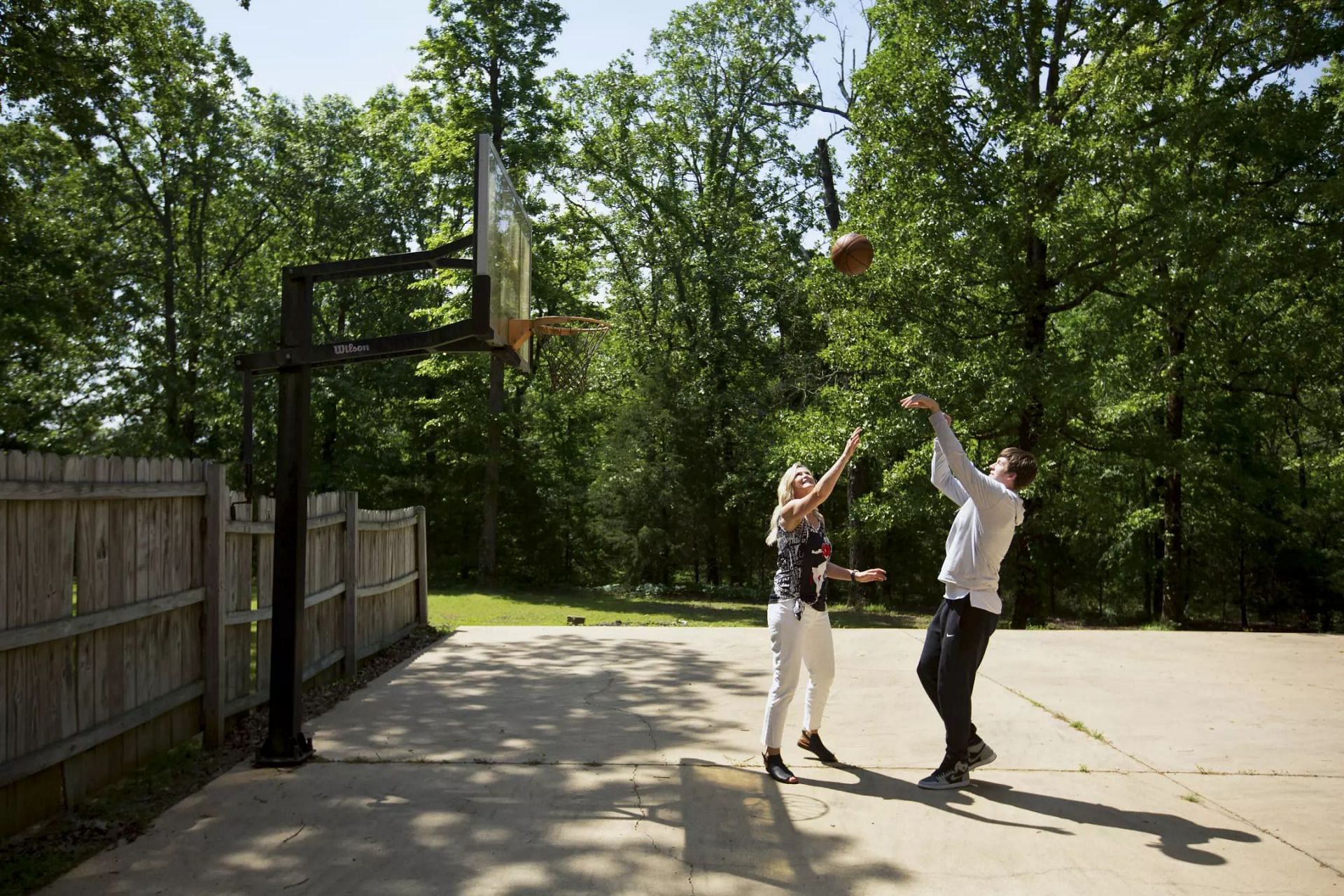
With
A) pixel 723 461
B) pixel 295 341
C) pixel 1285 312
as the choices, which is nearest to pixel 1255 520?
pixel 1285 312

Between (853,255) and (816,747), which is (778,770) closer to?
(816,747)

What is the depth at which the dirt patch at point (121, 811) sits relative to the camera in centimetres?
475

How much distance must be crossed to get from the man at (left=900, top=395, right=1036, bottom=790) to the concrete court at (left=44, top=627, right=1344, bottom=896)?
1.19 feet

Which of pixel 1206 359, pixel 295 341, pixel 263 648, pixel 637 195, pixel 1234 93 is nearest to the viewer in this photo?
pixel 295 341

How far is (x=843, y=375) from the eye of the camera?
2686cm

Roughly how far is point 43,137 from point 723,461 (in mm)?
17801

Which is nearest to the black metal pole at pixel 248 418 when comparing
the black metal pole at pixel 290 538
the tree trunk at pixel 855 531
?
the black metal pole at pixel 290 538

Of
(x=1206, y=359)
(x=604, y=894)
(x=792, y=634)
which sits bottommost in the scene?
(x=604, y=894)

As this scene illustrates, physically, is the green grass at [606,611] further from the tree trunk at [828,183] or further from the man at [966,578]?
the tree trunk at [828,183]

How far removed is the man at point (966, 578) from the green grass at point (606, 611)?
32.5ft

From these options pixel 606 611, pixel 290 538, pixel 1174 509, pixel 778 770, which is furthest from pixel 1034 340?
pixel 290 538

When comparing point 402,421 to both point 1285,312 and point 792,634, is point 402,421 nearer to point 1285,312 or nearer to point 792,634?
point 1285,312

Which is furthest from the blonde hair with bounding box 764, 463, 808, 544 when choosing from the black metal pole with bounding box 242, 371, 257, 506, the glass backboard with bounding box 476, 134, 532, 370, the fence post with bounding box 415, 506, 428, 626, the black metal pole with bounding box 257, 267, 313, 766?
the fence post with bounding box 415, 506, 428, 626

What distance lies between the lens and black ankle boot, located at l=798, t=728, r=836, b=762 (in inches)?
269
